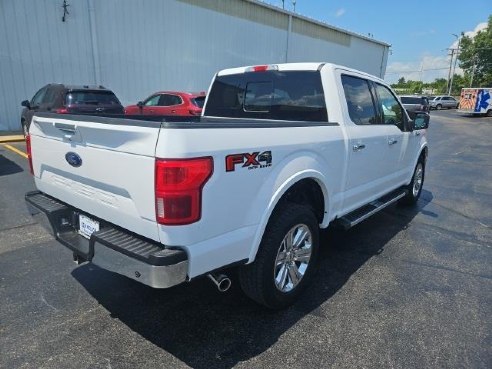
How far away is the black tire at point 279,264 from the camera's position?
2.77 m

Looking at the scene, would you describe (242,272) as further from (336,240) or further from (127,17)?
(127,17)

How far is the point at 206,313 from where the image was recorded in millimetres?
3031

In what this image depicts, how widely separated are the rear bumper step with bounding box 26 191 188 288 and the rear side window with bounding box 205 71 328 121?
2.10 meters

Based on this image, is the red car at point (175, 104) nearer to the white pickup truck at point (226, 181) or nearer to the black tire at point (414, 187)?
the black tire at point (414, 187)

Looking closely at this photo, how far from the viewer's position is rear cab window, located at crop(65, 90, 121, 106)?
952cm

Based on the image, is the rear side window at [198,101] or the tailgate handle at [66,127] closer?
the tailgate handle at [66,127]

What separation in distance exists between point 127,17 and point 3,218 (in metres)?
12.7

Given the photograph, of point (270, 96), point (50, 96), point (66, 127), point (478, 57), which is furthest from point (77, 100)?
point (478, 57)

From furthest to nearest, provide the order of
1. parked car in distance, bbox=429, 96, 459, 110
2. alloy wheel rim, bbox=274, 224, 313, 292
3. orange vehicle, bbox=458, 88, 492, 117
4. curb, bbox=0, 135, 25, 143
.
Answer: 1. parked car in distance, bbox=429, 96, 459, 110
2. orange vehicle, bbox=458, 88, 492, 117
3. curb, bbox=0, 135, 25, 143
4. alloy wheel rim, bbox=274, 224, 313, 292

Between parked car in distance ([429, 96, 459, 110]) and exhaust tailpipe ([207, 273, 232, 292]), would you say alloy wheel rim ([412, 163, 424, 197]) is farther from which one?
parked car in distance ([429, 96, 459, 110])

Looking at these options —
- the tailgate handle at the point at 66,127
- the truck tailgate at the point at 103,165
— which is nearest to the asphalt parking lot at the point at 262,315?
the truck tailgate at the point at 103,165

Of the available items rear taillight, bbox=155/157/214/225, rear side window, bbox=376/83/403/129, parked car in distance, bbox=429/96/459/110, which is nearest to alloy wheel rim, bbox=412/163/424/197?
rear side window, bbox=376/83/403/129

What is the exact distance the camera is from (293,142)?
2.81 meters

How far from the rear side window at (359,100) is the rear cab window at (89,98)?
25.5ft
